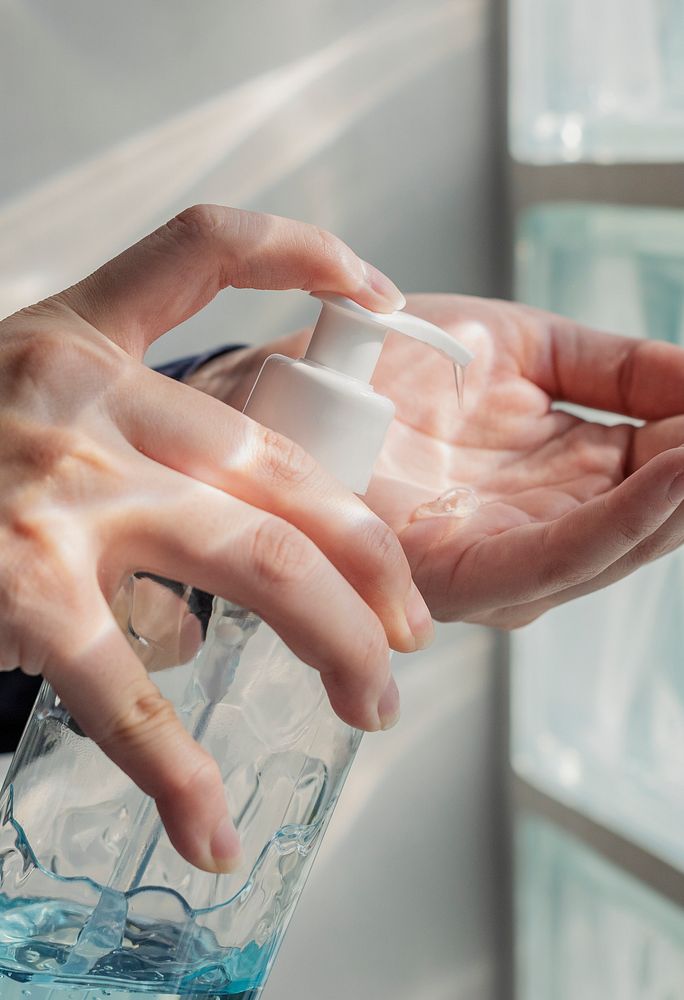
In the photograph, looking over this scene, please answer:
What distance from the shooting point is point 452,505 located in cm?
45

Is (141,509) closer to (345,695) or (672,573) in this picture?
(345,695)

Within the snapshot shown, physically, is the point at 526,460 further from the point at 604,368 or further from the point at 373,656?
A: the point at 373,656

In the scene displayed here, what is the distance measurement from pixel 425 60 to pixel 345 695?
599 mm

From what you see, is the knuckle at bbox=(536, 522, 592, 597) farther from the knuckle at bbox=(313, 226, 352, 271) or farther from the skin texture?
the knuckle at bbox=(313, 226, 352, 271)

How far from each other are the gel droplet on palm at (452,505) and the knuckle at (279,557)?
0.49ft

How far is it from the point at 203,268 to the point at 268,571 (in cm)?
12

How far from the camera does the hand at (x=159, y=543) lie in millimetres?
292

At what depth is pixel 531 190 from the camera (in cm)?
77

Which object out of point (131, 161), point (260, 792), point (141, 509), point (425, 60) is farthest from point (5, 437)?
point (425, 60)

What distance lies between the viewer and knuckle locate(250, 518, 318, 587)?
0.98ft

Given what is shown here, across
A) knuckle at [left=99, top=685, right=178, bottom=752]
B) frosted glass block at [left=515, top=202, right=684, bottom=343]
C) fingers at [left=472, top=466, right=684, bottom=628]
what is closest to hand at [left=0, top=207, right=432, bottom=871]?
knuckle at [left=99, top=685, right=178, bottom=752]

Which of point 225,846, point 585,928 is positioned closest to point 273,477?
point 225,846

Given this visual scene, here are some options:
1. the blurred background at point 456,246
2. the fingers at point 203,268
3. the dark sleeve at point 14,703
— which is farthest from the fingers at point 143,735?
the blurred background at point 456,246

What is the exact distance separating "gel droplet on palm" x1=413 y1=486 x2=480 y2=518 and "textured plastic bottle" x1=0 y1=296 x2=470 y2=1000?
10 cm
